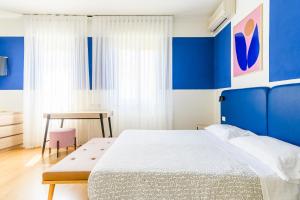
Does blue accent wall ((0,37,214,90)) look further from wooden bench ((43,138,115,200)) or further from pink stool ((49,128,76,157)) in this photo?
wooden bench ((43,138,115,200))

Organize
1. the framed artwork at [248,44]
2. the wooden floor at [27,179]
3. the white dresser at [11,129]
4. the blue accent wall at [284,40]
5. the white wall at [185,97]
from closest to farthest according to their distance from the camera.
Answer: the blue accent wall at [284,40] → the wooden floor at [27,179] → the framed artwork at [248,44] → the white dresser at [11,129] → the white wall at [185,97]

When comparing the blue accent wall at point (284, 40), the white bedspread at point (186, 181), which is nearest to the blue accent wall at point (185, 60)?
the blue accent wall at point (284, 40)

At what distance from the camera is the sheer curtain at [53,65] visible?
170 inches


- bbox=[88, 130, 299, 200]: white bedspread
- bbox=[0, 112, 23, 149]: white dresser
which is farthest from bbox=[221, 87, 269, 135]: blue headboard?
bbox=[0, 112, 23, 149]: white dresser

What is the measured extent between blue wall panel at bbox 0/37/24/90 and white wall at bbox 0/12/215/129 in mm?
94

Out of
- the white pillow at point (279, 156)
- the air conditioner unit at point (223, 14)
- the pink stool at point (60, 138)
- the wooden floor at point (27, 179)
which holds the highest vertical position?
the air conditioner unit at point (223, 14)

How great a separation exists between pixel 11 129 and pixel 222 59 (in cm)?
384

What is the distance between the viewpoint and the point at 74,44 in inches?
171

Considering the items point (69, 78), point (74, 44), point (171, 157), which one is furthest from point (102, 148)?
point (74, 44)

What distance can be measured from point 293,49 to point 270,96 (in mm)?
438

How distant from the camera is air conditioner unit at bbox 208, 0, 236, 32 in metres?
3.24

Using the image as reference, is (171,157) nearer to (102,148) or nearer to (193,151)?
(193,151)

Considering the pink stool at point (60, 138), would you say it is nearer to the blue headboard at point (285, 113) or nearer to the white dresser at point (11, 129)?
the white dresser at point (11, 129)

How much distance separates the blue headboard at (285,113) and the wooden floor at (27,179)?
5.88ft
